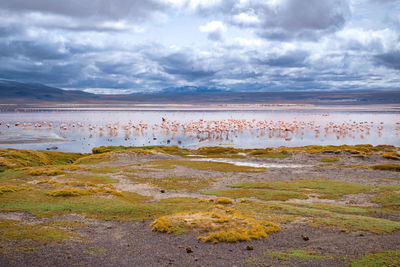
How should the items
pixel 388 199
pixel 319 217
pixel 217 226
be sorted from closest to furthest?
1. pixel 217 226
2. pixel 319 217
3. pixel 388 199

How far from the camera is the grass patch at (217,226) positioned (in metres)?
13.6

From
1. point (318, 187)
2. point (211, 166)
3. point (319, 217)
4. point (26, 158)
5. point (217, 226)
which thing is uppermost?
point (217, 226)

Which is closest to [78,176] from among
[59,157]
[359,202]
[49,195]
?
[49,195]

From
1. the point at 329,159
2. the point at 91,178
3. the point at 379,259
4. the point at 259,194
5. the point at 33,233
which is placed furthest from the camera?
the point at 329,159

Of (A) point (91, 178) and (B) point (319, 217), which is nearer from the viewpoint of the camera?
(B) point (319, 217)

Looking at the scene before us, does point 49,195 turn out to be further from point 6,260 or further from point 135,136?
point 135,136

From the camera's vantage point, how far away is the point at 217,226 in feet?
47.5

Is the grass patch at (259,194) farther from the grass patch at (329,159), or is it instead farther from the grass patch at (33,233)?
the grass patch at (329,159)

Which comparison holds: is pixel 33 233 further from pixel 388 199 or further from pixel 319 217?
pixel 388 199

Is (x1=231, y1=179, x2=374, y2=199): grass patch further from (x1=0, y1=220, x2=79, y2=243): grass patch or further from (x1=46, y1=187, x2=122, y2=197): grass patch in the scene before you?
(x1=0, y1=220, x2=79, y2=243): grass patch

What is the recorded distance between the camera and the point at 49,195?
2023cm

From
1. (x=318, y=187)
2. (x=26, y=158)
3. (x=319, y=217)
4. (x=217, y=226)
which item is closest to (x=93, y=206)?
(x=217, y=226)

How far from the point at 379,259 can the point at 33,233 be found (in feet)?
41.4

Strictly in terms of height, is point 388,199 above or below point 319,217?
below
